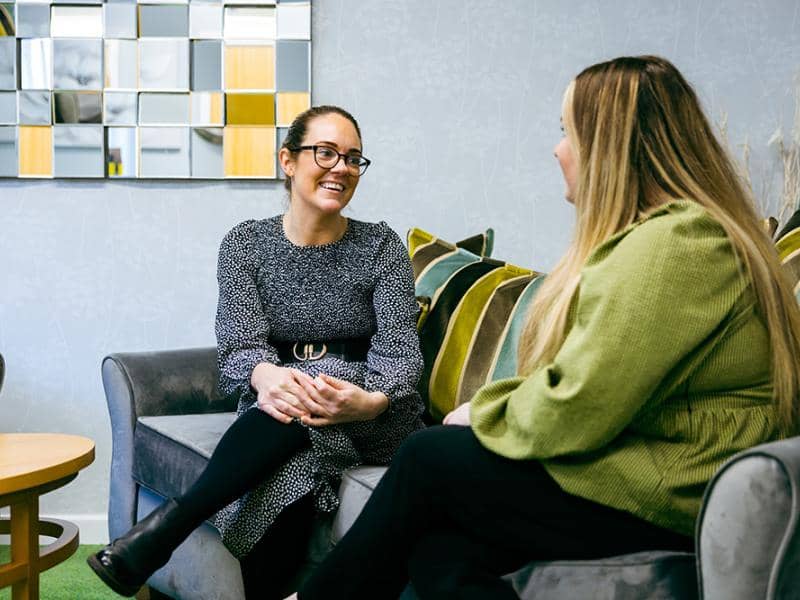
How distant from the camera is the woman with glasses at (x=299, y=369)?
1.66m

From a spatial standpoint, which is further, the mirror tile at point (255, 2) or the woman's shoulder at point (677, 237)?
the mirror tile at point (255, 2)

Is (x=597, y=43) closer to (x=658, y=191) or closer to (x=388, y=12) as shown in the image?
(x=388, y=12)

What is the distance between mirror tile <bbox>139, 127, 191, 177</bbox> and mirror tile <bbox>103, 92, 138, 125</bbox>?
0.05m

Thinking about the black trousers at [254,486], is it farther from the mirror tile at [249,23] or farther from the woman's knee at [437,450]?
the mirror tile at [249,23]

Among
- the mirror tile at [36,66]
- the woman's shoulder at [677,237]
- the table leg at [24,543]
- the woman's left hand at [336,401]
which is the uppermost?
the mirror tile at [36,66]

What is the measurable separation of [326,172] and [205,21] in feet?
3.49

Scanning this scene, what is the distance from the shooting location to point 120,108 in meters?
2.84

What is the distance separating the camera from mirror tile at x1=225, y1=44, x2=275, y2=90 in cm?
282

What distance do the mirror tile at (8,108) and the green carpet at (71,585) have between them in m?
1.34

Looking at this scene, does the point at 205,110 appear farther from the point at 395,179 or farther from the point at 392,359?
the point at 392,359

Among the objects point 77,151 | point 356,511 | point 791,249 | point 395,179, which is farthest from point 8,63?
point 791,249

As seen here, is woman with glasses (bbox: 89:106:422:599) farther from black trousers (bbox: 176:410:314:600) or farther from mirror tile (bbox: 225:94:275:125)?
mirror tile (bbox: 225:94:275:125)

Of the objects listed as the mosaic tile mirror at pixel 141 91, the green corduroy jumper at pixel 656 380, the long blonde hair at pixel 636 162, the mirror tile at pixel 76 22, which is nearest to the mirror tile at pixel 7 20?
the mosaic tile mirror at pixel 141 91

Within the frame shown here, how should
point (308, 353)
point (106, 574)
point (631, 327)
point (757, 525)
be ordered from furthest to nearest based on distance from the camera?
point (308, 353) < point (106, 574) < point (631, 327) < point (757, 525)
